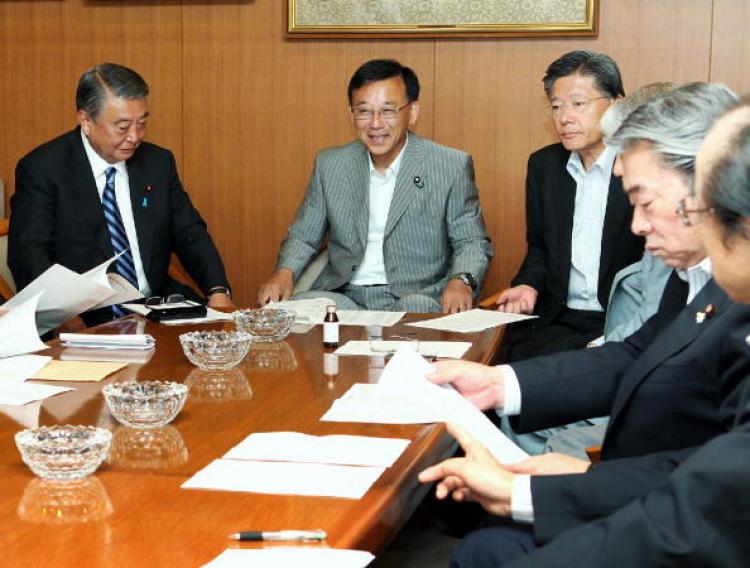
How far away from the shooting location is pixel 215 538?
1.76 m

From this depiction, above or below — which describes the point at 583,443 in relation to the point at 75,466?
below

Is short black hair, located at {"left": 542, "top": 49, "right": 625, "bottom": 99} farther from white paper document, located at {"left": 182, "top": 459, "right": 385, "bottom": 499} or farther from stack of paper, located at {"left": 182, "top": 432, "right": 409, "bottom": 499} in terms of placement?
white paper document, located at {"left": 182, "top": 459, "right": 385, "bottom": 499}

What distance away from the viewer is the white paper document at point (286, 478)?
199cm

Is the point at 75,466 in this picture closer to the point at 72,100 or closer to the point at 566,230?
the point at 566,230

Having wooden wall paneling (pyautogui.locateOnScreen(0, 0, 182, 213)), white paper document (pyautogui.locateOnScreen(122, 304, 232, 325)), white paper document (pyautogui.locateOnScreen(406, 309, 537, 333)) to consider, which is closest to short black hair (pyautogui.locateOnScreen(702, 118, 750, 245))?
white paper document (pyautogui.locateOnScreen(406, 309, 537, 333))

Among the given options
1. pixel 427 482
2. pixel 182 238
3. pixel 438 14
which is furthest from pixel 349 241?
pixel 427 482

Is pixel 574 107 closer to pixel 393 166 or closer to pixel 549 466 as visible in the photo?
pixel 393 166

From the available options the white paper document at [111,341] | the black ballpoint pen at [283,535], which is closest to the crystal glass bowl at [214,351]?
the white paper document at [111,341]

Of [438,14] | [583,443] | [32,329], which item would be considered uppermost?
[438,14]

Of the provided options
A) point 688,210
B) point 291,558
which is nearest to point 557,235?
point 688,210

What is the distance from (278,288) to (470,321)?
3.73ft

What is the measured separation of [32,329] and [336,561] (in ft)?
6.46

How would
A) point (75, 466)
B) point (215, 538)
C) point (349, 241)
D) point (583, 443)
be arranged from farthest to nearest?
point (349, 241) → point (583, 443) → point (75, 466) → point (215, 538)

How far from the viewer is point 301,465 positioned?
2137 millimetres
